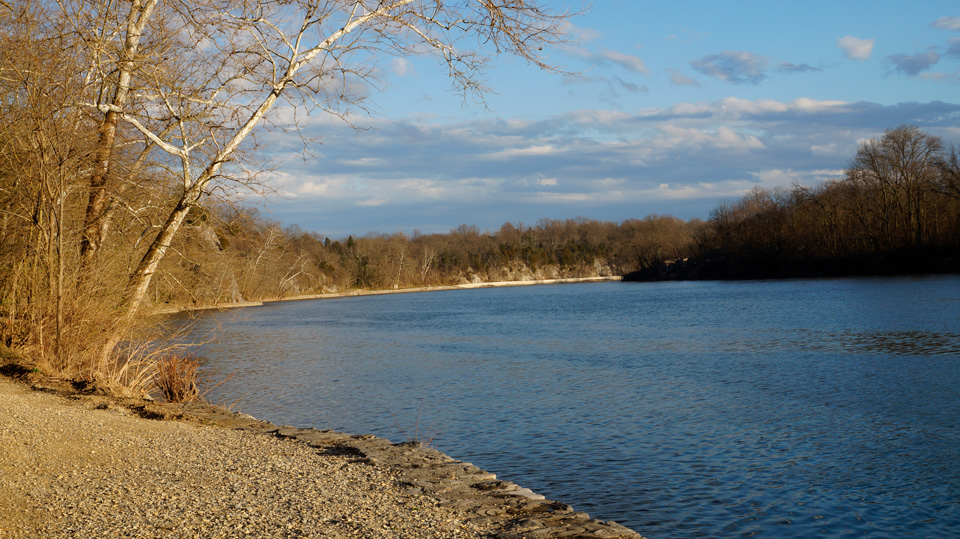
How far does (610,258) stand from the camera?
553ft

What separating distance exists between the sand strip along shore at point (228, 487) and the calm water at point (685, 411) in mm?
1569

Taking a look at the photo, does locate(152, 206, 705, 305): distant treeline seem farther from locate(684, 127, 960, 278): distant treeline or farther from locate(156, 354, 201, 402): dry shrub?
locate(684, 127, 960, 278): distant treeline

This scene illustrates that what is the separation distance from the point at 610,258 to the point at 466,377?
153 metres

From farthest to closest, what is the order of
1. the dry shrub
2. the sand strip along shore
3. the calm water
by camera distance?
1. the dry shrub
2. the calm water
3. the sand strip along shore

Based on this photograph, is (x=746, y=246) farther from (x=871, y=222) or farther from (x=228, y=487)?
(x=228, y=487)

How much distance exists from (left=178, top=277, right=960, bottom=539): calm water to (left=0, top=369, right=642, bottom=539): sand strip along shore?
157 centimetres

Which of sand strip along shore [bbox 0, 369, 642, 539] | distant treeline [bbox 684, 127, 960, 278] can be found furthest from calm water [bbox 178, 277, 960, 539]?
distant treeline [bbox 684, 127, 960, 278]

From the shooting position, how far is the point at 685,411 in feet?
44.9

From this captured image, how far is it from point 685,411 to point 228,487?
985 centimetres

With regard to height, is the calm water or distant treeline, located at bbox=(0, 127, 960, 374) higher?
distant treeline, located at bbox=(0, 127, 960, 374)

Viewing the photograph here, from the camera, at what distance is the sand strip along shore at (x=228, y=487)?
17.5 ft

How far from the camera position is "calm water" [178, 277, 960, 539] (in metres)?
8.29

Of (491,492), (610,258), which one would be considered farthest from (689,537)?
(610,258)

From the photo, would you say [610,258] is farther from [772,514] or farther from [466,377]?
[772,514]
